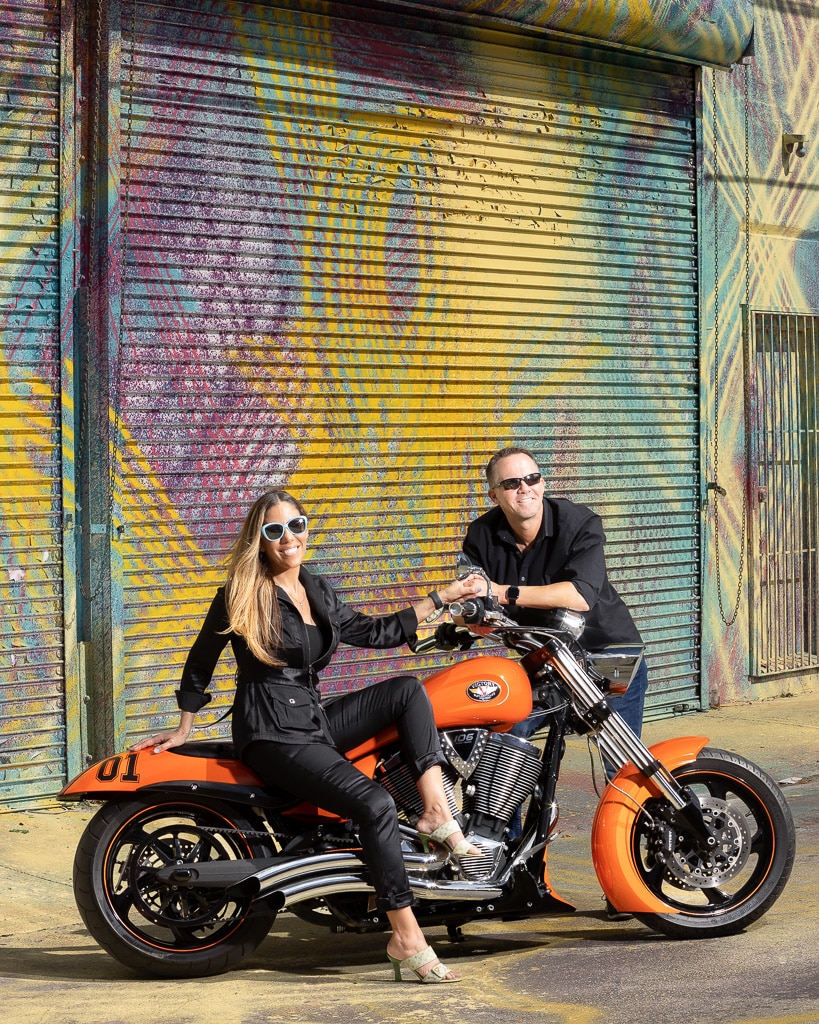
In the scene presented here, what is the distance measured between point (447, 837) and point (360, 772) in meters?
0.35

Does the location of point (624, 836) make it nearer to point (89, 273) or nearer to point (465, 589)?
point (465, 589)

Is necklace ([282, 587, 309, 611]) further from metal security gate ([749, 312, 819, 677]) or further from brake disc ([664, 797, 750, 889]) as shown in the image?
metal security gate ([749, 312, 819, 677])

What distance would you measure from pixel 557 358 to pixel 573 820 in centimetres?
329

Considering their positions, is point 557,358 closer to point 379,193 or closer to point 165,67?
point 379,193

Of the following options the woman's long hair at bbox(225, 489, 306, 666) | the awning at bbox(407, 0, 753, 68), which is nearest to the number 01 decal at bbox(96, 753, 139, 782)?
the woman's long hair at bbox(225, 489, 306, 666)

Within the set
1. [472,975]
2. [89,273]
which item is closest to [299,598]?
[472,975]

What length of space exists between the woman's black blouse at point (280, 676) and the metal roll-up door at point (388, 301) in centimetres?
275

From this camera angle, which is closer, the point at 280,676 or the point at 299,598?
the point at 280,676

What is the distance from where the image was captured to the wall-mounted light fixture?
37.1ft

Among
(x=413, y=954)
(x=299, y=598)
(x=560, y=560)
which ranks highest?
(x=560, y=560)

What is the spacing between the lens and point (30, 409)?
7.51 meters

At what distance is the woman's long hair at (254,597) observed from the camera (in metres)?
4.95

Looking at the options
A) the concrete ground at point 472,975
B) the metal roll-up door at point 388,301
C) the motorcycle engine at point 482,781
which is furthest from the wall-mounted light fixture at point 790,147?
the motorcycle engine at point 482,781

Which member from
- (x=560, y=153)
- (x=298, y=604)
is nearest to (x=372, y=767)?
(x=298, y=604)
